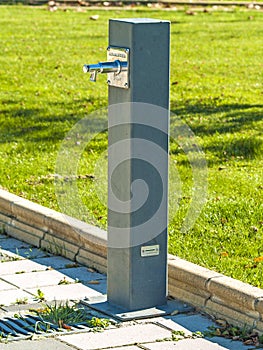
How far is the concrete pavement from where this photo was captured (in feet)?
15.5

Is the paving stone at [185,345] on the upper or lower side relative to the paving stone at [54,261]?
upper

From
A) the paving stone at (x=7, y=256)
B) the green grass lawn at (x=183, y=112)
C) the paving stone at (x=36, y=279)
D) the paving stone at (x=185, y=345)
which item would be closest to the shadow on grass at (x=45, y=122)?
the green grass lawn at (x=183, y=112)

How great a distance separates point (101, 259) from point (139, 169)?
42.6 inches

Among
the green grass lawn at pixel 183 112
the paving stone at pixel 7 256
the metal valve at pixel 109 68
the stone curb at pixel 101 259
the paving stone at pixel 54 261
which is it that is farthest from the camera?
the green grass lawn at pixel 183 112

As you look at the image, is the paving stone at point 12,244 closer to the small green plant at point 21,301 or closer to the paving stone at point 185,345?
the small green plant at point 21,301

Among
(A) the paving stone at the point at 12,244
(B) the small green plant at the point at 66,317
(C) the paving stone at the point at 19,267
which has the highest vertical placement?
(B) the small green plant at the point at 66,317

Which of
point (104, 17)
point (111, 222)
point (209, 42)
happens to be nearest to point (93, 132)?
point (111, 222)

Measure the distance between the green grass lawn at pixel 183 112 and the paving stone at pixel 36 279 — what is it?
2.55ft

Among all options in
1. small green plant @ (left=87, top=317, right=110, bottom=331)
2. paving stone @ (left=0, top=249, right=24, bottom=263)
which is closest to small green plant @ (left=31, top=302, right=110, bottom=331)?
small green plant @ (left=87, top=317, right=110, bottom=331)

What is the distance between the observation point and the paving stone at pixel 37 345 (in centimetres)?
468

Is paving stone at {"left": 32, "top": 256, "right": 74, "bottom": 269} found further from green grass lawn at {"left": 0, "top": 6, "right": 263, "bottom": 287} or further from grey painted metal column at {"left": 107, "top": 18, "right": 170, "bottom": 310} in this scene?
grey painted metal column at {"left": 107, "top": 18, "right": 170, "bottom": 310}

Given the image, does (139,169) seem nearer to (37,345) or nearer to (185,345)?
(185,345)

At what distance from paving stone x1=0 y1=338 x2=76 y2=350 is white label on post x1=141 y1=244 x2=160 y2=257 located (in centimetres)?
74

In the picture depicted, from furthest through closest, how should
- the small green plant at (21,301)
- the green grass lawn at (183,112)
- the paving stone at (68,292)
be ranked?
the green grass lawn at (183,112) < the paving stone at (68,292) < the small green plant at (21,301)
